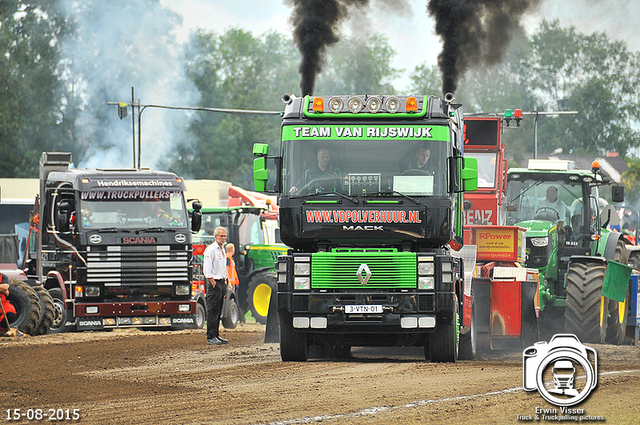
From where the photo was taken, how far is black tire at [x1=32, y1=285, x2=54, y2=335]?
18.7m

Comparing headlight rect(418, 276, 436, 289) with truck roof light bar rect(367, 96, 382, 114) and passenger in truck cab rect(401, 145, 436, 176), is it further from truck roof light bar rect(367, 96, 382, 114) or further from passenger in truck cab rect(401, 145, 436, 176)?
truck roof light bar rect(367, 96, 382, 114)

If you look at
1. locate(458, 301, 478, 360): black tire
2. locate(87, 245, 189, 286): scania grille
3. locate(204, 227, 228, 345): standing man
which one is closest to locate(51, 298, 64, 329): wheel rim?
locate(87, 245, 189, 286): scania grille

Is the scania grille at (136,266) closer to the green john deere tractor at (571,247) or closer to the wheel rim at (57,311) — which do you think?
the wheel rim at (57,311)

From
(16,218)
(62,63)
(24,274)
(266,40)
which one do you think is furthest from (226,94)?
(24,274)

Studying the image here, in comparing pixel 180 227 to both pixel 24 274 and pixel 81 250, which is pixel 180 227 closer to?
pixel 81 250

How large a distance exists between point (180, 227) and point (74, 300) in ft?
7.89

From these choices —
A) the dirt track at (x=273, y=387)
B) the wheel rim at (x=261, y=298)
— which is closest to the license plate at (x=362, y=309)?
the dirt track at (x=273, y=387)

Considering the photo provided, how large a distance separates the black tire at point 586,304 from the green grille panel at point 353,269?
5.31 m

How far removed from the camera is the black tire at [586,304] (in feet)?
54.1

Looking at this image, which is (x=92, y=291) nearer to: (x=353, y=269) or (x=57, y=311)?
(x=57, y=311)

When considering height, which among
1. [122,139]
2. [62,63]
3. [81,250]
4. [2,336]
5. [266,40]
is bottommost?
[2,336]

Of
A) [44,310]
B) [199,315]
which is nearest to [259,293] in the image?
[199,315]

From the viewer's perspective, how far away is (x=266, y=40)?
9112cm

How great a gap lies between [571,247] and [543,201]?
108 cm
